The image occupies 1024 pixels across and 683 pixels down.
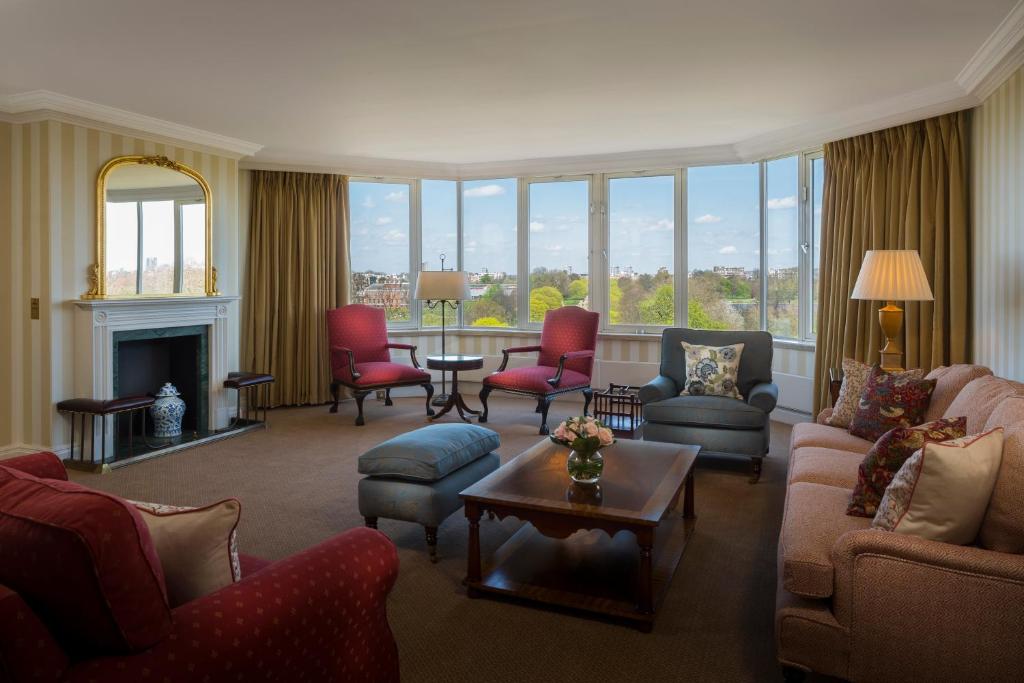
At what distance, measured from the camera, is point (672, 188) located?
6.93 metres

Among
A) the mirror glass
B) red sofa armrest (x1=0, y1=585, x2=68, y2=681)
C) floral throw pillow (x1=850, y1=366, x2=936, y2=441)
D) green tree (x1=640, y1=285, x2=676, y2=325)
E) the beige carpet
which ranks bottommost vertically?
the beige carpet

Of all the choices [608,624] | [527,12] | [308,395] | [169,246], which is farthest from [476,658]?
[308,395]

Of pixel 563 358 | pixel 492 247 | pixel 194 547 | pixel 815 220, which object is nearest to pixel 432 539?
pixel 194 547

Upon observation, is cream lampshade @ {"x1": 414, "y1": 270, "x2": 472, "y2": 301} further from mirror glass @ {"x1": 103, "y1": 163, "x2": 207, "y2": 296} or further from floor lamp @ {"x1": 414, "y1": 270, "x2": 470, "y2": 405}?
mirror glass @ {"x1": 103, "y1": 163, "x2": 207, "y2": 296}

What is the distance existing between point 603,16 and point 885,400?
91.6 inches

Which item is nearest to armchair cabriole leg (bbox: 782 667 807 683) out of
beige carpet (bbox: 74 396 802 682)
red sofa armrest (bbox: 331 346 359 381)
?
beige carpet (bbox: 74 396 802 682)

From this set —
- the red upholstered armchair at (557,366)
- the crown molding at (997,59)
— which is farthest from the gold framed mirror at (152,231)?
the crown molding at (997,59)

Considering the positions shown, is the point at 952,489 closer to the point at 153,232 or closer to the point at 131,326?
the point at 131,326

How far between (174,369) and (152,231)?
1234 mm

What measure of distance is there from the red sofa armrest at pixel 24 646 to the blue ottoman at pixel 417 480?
1938 millimetres

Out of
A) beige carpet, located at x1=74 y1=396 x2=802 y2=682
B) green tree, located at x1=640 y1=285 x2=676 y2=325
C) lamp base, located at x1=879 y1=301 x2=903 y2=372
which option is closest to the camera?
beige carpet, located at x1=74 y1=396 x2=802 y2=682

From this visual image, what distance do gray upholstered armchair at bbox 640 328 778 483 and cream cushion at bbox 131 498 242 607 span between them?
11.4 ft

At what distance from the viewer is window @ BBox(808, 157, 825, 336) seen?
19.2ft

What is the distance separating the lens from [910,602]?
1870 millimetres
